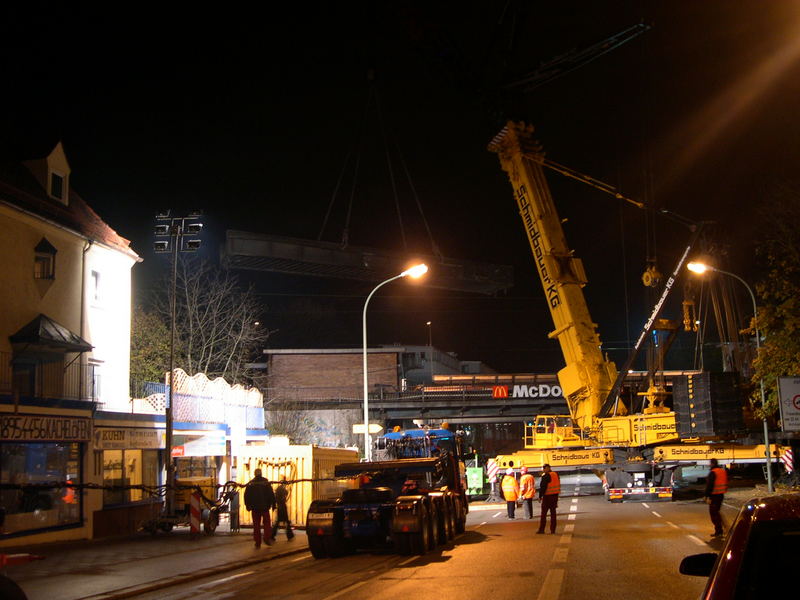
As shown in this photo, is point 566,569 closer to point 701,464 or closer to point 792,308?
point 792,308

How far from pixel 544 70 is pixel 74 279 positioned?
2033 cm

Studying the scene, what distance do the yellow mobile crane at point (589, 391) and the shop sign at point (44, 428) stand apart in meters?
15.7

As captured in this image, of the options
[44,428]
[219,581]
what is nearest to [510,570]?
[219,581]

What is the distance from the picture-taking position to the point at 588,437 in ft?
102

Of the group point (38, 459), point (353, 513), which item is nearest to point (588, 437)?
point (353, 513)

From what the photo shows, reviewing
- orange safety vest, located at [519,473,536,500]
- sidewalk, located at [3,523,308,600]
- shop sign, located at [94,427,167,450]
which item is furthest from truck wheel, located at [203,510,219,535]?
orange safety vest, located at [519,473,536,500]

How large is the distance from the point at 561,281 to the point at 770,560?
26559mm

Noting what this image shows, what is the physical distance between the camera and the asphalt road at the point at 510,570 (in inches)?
443

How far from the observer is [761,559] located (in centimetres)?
357

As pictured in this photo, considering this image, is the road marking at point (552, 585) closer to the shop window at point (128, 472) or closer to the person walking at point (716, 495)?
the person walking at point (716, 495)

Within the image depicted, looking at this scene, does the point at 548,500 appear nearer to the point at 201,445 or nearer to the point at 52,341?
the point at 52,341

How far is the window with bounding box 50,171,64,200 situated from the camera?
25.2 metres

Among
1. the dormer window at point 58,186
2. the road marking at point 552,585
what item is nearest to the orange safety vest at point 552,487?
the road marking at point 552,585

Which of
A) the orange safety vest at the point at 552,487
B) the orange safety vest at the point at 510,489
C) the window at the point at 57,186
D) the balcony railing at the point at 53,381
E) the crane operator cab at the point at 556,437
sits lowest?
the orange safety vest at the point at 510,489
